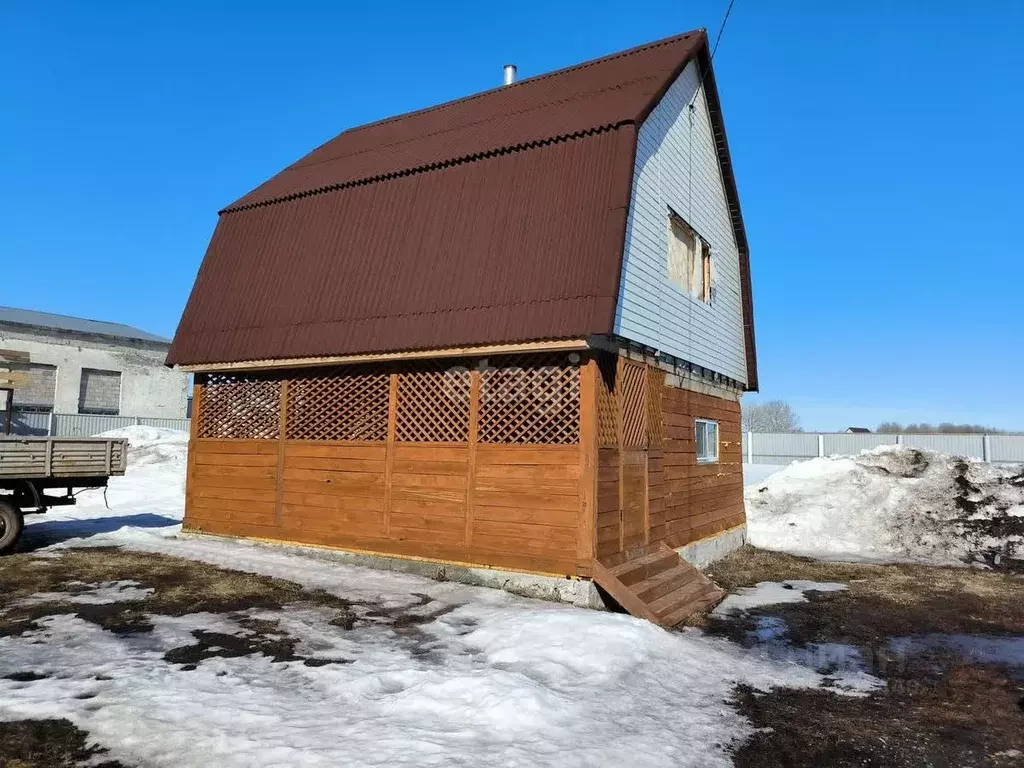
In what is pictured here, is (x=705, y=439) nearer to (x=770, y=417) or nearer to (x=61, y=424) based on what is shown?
(x=61, y=424)

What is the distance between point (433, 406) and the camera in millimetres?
9367

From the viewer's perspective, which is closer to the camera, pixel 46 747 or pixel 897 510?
pixel 46 747

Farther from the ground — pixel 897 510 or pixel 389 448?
pixel 389 448

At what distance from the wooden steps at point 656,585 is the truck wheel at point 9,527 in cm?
889

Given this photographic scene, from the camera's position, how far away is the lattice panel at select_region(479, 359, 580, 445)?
8.33m

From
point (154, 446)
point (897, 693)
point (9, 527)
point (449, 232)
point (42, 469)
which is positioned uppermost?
point (449, 232)

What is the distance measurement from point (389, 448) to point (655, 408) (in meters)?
3.99

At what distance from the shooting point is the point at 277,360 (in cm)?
1045

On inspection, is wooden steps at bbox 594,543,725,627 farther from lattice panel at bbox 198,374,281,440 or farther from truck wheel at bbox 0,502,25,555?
truck wheel at bbox 0,502,25,555

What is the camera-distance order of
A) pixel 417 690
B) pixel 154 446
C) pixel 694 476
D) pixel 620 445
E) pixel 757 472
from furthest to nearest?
pixel 757 472
pixel 154 446
pixel 694 476
pixel 620 445
pixel 417 690

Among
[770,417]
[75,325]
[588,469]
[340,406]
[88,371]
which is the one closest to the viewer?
[588,469]

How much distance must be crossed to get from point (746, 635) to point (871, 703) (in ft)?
6.84

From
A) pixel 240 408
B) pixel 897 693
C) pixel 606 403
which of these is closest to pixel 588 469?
pixel 606 403

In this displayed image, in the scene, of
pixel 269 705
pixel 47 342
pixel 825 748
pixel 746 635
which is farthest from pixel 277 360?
pixel 47 342
